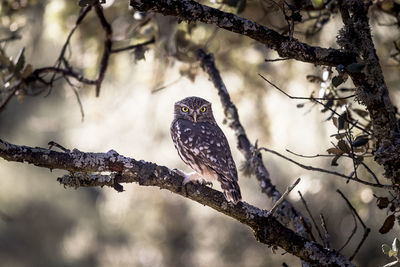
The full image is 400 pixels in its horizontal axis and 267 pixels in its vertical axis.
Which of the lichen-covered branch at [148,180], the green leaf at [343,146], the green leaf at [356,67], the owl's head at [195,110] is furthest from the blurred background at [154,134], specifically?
the lichen-covered branch at [148,180]

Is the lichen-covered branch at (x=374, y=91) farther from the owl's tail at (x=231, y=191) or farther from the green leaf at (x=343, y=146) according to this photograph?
the owl's tail at (x=231, y=191)

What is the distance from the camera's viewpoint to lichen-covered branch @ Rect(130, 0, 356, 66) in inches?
86.8

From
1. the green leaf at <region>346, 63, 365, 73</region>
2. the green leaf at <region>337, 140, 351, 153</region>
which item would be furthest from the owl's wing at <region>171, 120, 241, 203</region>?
the green leaf at <region>346, 63, 365, 73</region>

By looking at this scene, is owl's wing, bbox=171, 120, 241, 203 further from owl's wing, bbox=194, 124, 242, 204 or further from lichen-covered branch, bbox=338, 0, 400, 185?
lichen-covered branch, bbox=338, 0, 400, 185

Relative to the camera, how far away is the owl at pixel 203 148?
3.56 meters

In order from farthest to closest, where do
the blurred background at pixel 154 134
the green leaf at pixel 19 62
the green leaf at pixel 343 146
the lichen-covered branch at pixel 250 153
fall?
the blurred background at pixel 154 134 < the green leaf at pixel 19 62 < the lichen-covered branch at pixel 250 153 < the green leaf at pixel 343 146

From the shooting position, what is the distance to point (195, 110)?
14.7 ft

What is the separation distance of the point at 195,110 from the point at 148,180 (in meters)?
2.11

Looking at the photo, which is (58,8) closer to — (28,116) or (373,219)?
(373,219)

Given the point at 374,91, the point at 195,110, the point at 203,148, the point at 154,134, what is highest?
the point at 374,91

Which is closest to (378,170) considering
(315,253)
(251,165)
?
(251,165)

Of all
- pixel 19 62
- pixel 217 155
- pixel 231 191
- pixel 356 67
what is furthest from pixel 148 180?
pixel 19 62

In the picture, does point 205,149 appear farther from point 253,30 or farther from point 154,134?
point 154,134

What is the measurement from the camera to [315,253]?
253cm
